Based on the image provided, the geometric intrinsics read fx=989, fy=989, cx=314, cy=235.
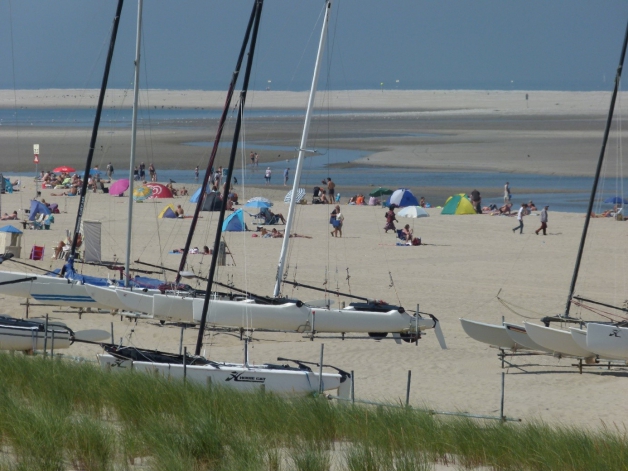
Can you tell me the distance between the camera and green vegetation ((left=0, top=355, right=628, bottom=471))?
920cm

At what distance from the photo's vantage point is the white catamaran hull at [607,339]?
1669 cm

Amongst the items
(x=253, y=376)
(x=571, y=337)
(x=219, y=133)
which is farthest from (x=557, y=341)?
(x=219, y=133)

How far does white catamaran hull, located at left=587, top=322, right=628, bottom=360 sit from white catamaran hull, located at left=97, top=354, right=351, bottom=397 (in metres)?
5.14

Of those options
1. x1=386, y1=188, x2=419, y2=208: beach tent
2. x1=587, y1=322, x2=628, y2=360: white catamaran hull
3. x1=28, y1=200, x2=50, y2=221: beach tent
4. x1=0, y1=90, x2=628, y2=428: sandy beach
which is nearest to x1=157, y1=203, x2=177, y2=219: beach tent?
x1=0, y1=90, x2=628, y2=428: sandy beach

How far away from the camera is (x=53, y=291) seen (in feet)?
67.5

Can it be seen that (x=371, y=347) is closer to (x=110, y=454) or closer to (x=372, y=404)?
(x=372, y=404)

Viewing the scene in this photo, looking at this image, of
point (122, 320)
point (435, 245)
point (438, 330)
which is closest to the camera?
point (438, 330)

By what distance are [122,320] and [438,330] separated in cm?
656

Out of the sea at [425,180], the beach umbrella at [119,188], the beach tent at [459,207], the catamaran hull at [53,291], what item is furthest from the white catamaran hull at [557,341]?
the beach umbrella at [119,188]

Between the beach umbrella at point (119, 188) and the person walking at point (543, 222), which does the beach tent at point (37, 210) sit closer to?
the beach umbrella at point (119, 188)

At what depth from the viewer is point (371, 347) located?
62.4ft

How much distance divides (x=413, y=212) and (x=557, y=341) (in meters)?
20.2

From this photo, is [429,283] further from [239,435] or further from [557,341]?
[239,435]

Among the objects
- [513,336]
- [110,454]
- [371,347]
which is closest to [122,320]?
[371,347]
